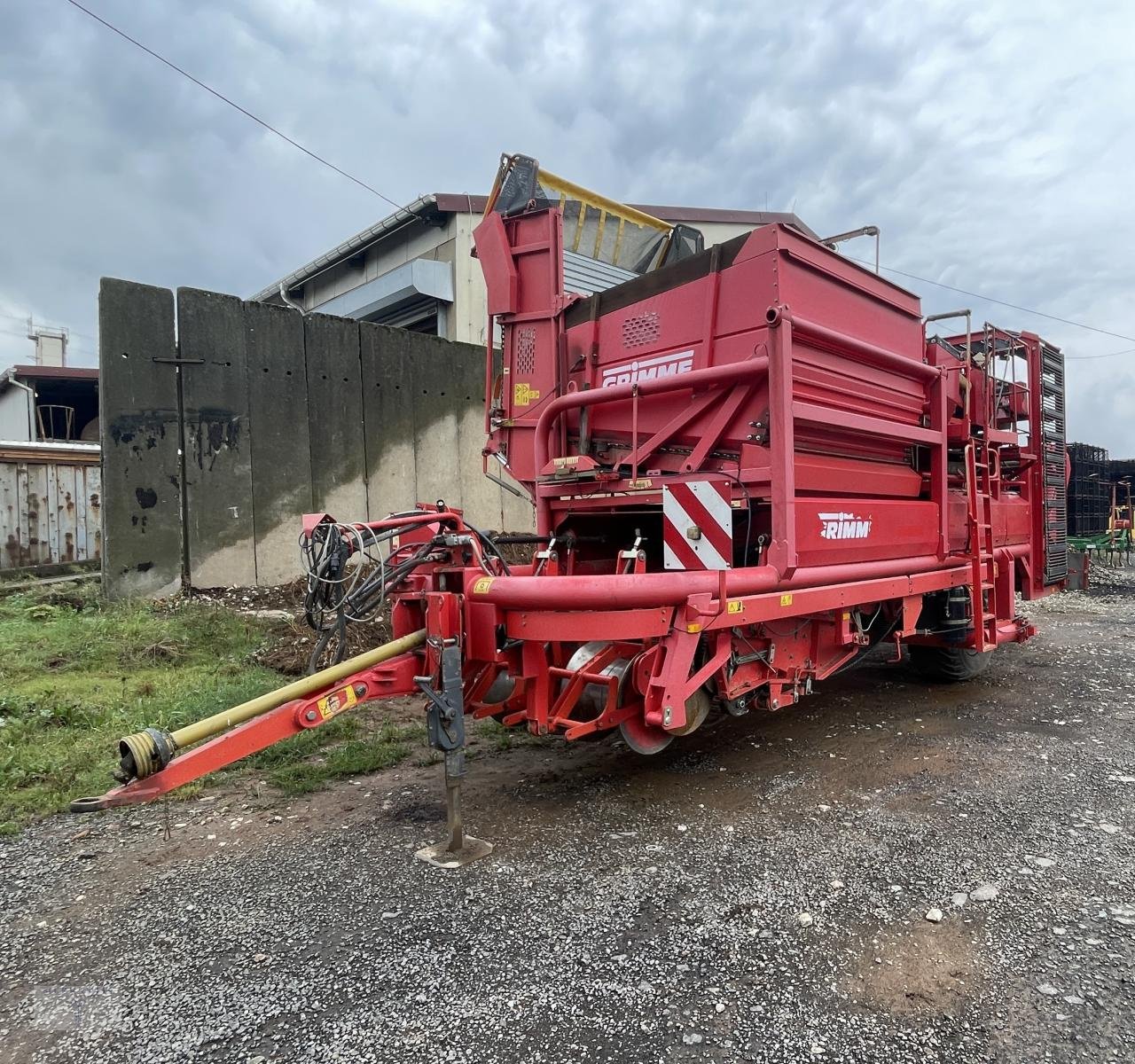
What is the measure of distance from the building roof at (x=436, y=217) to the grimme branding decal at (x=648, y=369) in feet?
33.5

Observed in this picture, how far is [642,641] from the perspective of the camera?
10.5 feet

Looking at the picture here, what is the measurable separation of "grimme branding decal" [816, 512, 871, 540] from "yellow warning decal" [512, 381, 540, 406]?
2.00 m

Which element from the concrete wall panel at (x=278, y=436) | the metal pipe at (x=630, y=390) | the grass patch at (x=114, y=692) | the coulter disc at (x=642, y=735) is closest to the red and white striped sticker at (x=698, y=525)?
the metal pipe at (x=630, y=390)

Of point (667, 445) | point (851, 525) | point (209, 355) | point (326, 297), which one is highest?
point (326, 297)

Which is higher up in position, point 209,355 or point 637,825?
point 209,355

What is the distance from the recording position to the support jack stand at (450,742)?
2844mm

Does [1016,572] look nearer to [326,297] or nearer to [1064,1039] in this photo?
[1064,1039]

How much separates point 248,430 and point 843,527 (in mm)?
5895

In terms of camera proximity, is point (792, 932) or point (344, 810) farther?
point (344, 810)

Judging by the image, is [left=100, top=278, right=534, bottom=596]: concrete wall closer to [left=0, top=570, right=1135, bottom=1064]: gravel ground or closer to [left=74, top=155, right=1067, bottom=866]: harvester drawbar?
[left=74, top=155, right=1067, bottom=866]: harvester drawbar

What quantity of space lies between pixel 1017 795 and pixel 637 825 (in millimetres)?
1871

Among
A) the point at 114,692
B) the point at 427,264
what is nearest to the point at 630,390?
the point at 114,692

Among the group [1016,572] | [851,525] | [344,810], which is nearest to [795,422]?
[851,525]

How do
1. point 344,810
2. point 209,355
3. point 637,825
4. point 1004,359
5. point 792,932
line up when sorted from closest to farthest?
1. point 792,932
2. point 637,825
3. point 344,810
4. point 1004,359
5. point 209,355
